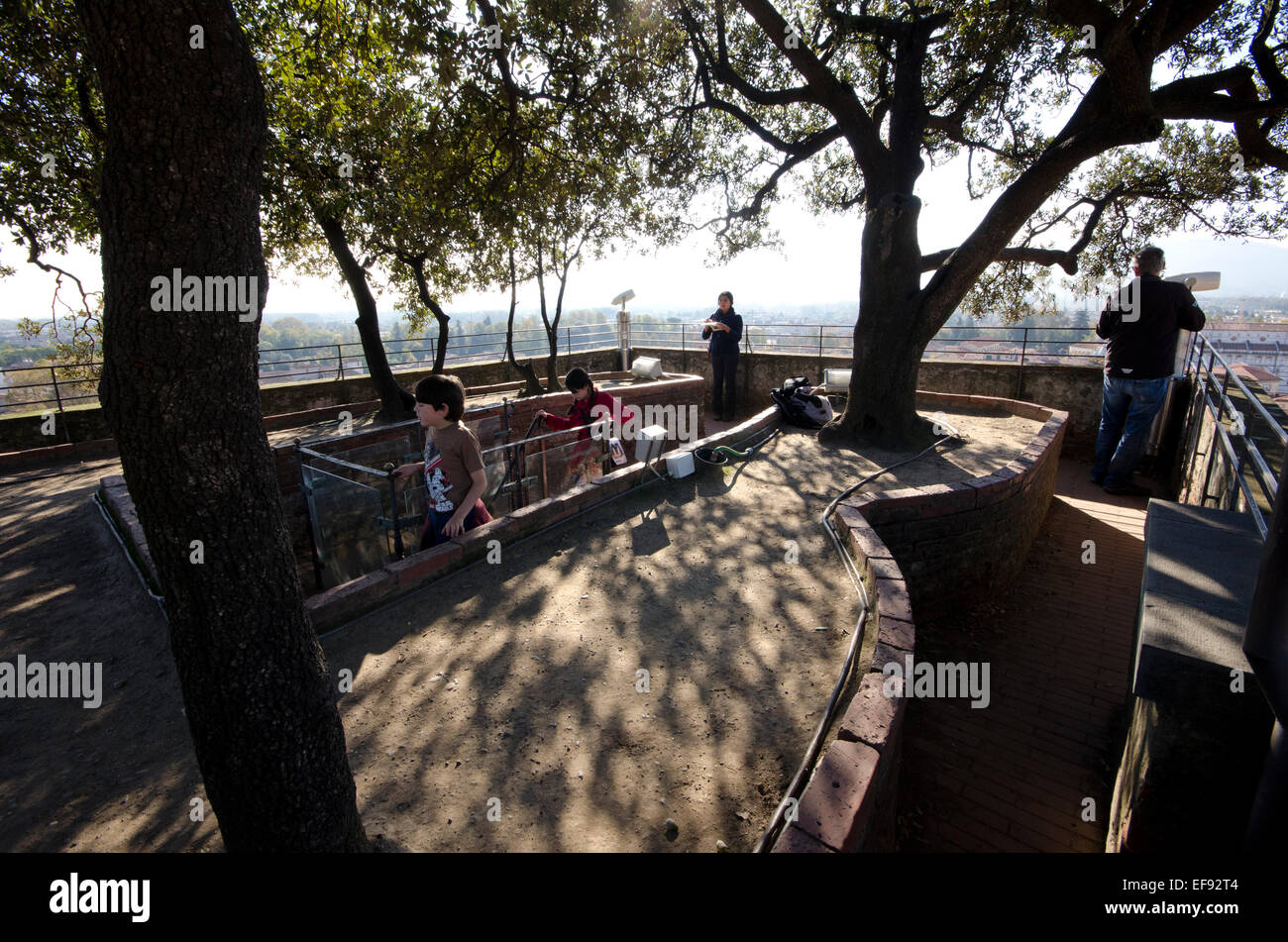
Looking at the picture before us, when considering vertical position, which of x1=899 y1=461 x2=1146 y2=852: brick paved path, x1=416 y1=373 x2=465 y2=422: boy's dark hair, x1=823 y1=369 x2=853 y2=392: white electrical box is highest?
x1=823 y1=369 x2=853 y2=392: white electrical box

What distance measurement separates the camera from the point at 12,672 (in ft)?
12.1

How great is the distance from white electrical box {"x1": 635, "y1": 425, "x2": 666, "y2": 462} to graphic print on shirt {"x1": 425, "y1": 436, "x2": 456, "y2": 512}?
282 cm

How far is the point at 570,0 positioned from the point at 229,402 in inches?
227

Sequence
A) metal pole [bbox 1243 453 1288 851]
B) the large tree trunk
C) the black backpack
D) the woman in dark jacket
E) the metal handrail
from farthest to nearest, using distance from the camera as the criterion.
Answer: the woman in dark jacket
the black backpack
the metal handrail
metal pole [bbox 1243 453 1288 851]
the large tree trunk

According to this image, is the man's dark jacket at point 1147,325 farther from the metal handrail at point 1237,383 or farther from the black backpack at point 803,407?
the black backpack at point 803,407

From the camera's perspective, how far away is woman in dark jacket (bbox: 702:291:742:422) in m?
12.1

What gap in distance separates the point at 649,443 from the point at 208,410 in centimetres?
561

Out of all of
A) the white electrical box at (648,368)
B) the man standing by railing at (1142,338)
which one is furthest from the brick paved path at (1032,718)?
the white electrical box at (648,368)

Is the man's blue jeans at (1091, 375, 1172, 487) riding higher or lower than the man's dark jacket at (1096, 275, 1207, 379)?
lower

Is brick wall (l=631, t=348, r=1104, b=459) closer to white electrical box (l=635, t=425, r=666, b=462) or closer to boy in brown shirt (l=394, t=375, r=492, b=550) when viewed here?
white electrical box (l=635, t=425, r=666, b=462)

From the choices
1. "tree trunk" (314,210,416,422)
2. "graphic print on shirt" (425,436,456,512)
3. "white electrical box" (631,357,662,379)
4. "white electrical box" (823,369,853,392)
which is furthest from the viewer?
"white electrical box" (631,357,662,379)

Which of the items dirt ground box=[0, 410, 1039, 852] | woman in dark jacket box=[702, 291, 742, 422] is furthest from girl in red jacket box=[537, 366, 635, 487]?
woman in dark jacket box=[702, 291, 742, 422]

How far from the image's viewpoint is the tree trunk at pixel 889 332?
7.55m
